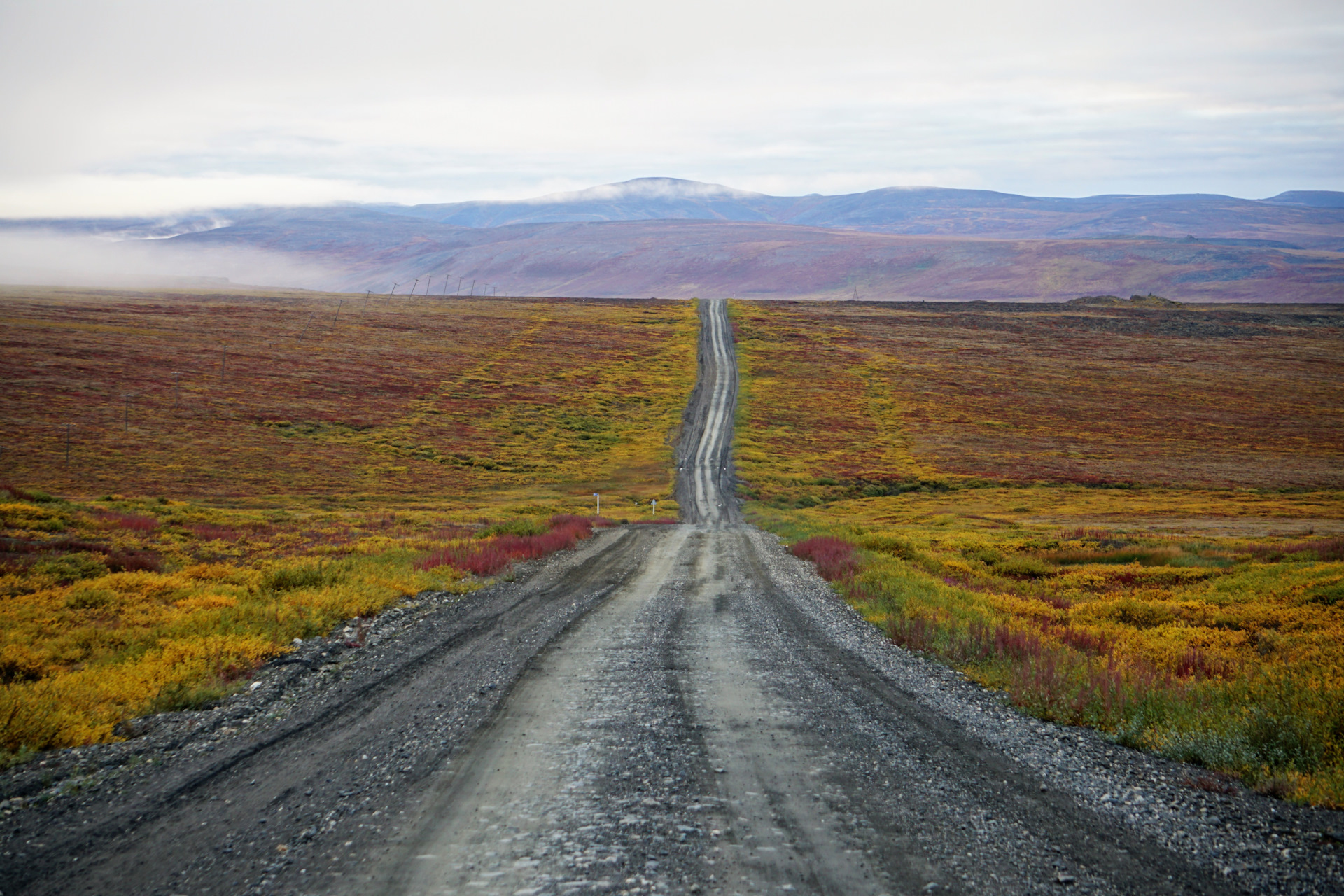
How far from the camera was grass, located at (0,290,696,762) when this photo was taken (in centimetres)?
1207

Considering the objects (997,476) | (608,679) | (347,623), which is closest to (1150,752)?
(608,679)

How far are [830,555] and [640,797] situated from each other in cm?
1805

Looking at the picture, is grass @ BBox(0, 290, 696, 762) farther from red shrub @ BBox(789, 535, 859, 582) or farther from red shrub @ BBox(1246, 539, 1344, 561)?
red shrub @ BBox(1246, 539, 1344, 561)

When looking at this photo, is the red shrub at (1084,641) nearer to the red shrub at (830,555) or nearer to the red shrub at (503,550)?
the red shrub at (830,555)

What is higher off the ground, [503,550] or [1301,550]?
[503,550]

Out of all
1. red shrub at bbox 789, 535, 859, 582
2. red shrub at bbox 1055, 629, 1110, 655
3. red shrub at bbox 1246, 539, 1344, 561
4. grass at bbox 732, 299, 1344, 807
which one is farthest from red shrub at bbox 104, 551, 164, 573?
red shrub at bbox 1246, 539, 1344, 561

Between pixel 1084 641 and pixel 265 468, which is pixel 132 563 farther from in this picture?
pixel 265 468

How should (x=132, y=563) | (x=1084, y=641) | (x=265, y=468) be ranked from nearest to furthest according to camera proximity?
(x=1084, y=641) < (x=132, y=563) < (x=265, y=468)

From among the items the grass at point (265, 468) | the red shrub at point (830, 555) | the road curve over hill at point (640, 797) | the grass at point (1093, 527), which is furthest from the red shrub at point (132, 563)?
the red shrub at point (830, 555)

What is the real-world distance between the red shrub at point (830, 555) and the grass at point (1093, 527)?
14 centimetres

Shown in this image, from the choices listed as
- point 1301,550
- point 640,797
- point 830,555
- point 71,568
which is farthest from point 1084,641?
point 71,568

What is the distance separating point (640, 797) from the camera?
23.3ft

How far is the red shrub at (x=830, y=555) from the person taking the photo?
21.6m

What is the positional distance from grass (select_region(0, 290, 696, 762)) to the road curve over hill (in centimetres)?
218
